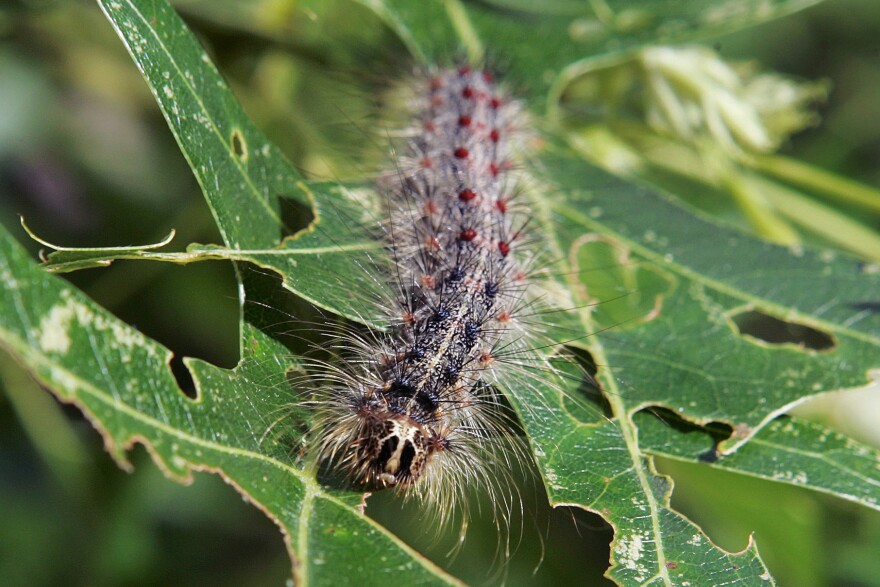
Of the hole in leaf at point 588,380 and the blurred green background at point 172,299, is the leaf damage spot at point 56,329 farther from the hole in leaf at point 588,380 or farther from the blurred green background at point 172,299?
the blurred green background at point 172,299

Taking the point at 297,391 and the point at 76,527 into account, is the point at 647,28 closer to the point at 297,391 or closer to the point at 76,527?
the point at 297,391

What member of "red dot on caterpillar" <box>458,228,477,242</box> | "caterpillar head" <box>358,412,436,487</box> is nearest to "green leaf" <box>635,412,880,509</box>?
"caterpillar head" <box>358,412,436,487</box>

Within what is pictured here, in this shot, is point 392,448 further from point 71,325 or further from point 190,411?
point 71,325

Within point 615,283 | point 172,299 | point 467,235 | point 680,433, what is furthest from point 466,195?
point 172,299

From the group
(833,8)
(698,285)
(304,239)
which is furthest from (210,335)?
(833,8)

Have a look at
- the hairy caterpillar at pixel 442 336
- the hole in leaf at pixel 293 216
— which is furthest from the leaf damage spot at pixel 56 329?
the hole in leaf at pixel 293 216

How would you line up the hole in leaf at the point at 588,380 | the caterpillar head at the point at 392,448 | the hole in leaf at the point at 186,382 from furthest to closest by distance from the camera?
the hole in leaf at the point at 588,380
the caterpillar head at the point at 392,448
the hole in leaf at the point at 186,382
